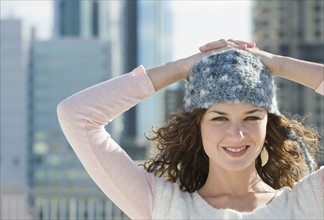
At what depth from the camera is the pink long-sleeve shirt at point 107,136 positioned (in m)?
1.54

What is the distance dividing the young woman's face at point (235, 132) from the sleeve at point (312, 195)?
0.11m

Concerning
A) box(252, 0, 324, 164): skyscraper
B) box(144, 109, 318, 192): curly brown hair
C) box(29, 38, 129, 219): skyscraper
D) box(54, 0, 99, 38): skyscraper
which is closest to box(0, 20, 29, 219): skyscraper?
box(29, 38, 129, 219): skyscraper

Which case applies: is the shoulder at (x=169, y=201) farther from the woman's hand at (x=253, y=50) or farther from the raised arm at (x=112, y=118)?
the woman's hand at (x=253, y=50)

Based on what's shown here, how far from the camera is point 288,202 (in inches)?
61.1

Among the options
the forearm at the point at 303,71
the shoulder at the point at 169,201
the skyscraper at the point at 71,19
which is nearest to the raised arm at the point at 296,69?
the forearm at the point at 303,71

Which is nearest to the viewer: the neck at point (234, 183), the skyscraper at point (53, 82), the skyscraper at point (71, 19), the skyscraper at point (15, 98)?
the neck at point (234, 183)

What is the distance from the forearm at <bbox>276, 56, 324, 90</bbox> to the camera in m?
1.51

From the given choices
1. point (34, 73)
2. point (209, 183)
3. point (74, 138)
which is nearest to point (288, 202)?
point (209, 183)

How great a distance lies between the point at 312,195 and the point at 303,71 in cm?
23

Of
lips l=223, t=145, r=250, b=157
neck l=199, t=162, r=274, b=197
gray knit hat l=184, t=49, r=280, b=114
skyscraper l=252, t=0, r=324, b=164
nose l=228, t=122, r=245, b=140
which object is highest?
gray knit hat l=184, t=49, r=280, b=114

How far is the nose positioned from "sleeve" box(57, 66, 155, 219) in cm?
17

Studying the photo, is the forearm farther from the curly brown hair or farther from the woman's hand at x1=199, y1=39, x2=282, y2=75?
the curly brown hair

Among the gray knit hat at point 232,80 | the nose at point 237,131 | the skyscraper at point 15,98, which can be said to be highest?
A: the gray knit hat at point 232,80

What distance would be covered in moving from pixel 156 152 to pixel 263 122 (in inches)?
12.2
